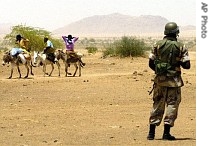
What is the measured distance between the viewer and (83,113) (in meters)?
14.7

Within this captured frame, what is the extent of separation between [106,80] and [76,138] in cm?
1526

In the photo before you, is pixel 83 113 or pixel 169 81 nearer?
pixel 169 81

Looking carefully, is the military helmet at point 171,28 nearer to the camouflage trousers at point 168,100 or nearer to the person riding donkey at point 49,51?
the camouflage trousers at point 168,100

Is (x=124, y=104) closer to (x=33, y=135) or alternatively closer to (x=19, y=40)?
(x=33, y=135)

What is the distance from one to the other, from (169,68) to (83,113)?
230 inches

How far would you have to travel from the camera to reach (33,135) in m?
10.9

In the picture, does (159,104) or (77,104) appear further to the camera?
(77,104)

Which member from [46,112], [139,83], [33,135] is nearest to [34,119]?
[46,112]

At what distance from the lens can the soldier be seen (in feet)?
29.9

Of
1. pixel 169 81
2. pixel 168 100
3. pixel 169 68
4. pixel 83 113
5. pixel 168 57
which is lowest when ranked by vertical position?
pixel 83 113
